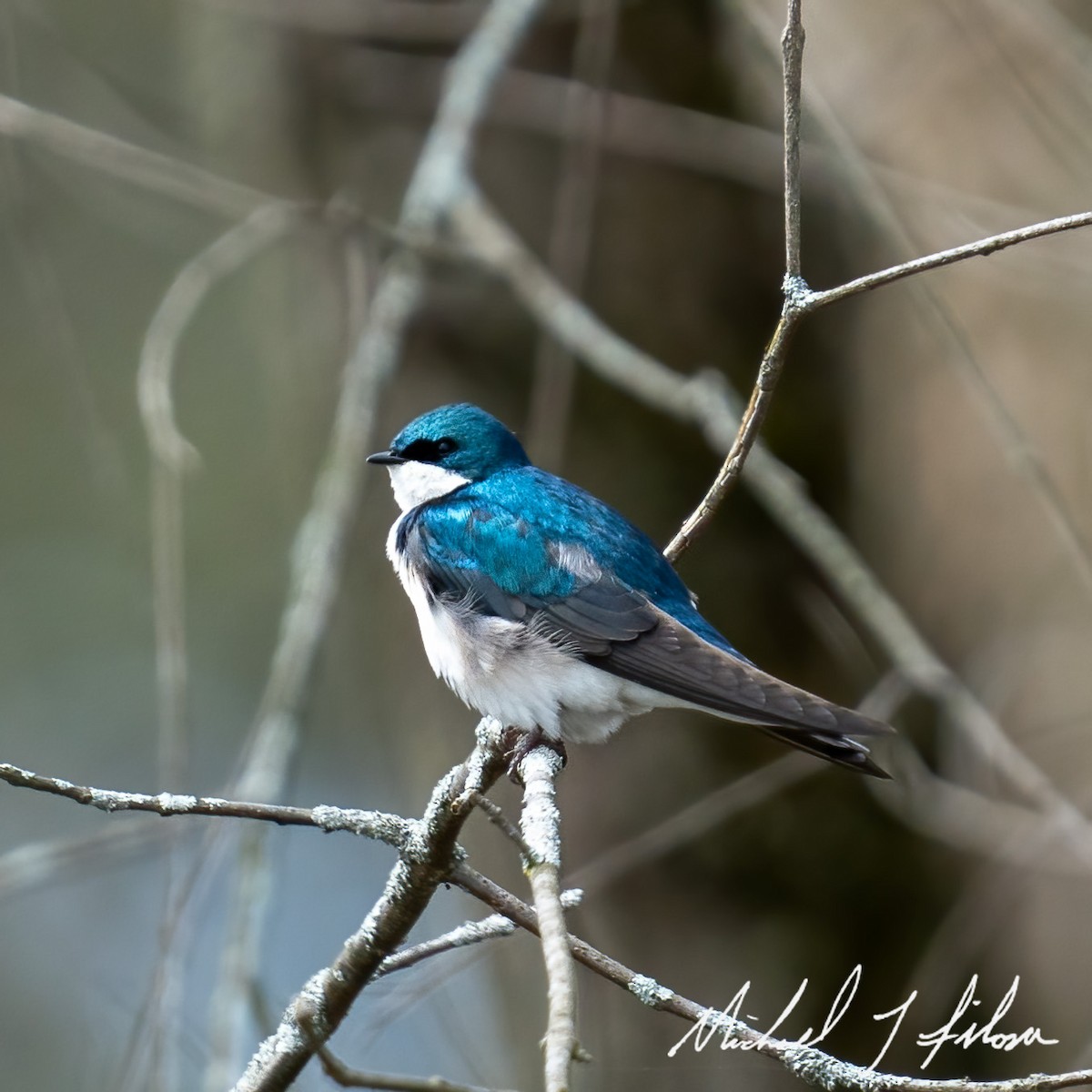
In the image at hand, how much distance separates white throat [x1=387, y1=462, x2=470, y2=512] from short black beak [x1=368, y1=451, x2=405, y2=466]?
17 mm

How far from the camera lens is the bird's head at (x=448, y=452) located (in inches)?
124

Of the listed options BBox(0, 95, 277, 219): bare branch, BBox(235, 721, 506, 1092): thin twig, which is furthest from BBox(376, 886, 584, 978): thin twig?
BBox(0, 95, 277, 219): bare branch

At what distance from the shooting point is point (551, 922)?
1354 millimetres

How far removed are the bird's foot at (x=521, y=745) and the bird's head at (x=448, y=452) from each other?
2.47 ft

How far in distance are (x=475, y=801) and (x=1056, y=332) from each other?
10.9ft

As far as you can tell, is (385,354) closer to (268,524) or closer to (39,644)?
(268,524)

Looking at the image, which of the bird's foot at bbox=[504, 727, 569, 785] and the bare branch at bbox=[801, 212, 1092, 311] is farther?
the bird's foot at bbox=[504, 727, 569, 785]

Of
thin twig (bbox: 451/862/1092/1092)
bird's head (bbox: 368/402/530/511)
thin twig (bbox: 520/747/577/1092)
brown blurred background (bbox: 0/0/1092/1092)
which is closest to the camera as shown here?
thin twig (bbox: 520/747/577/1092)

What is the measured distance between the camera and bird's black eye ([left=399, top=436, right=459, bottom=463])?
3166 mm

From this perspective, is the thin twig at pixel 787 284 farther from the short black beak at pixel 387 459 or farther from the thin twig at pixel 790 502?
the short black beak at pixel 387 459

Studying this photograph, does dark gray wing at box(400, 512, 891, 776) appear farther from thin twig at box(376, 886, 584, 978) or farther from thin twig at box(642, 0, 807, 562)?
thin twig at box(376, 886, 584, 978)

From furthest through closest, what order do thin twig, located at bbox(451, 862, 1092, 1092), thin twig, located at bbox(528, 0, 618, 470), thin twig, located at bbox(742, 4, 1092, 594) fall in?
thin twig, located at bbox(528, 0, 618, 470), thin twig, located at bbox(742, 4, 1092, 594), thin twig, located at bbox(451, 862, 1092, 1092)

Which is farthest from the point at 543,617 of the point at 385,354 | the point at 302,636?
the point at 385,354

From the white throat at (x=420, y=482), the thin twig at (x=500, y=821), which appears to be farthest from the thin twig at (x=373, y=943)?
the white throat at (x=420, y=482)
